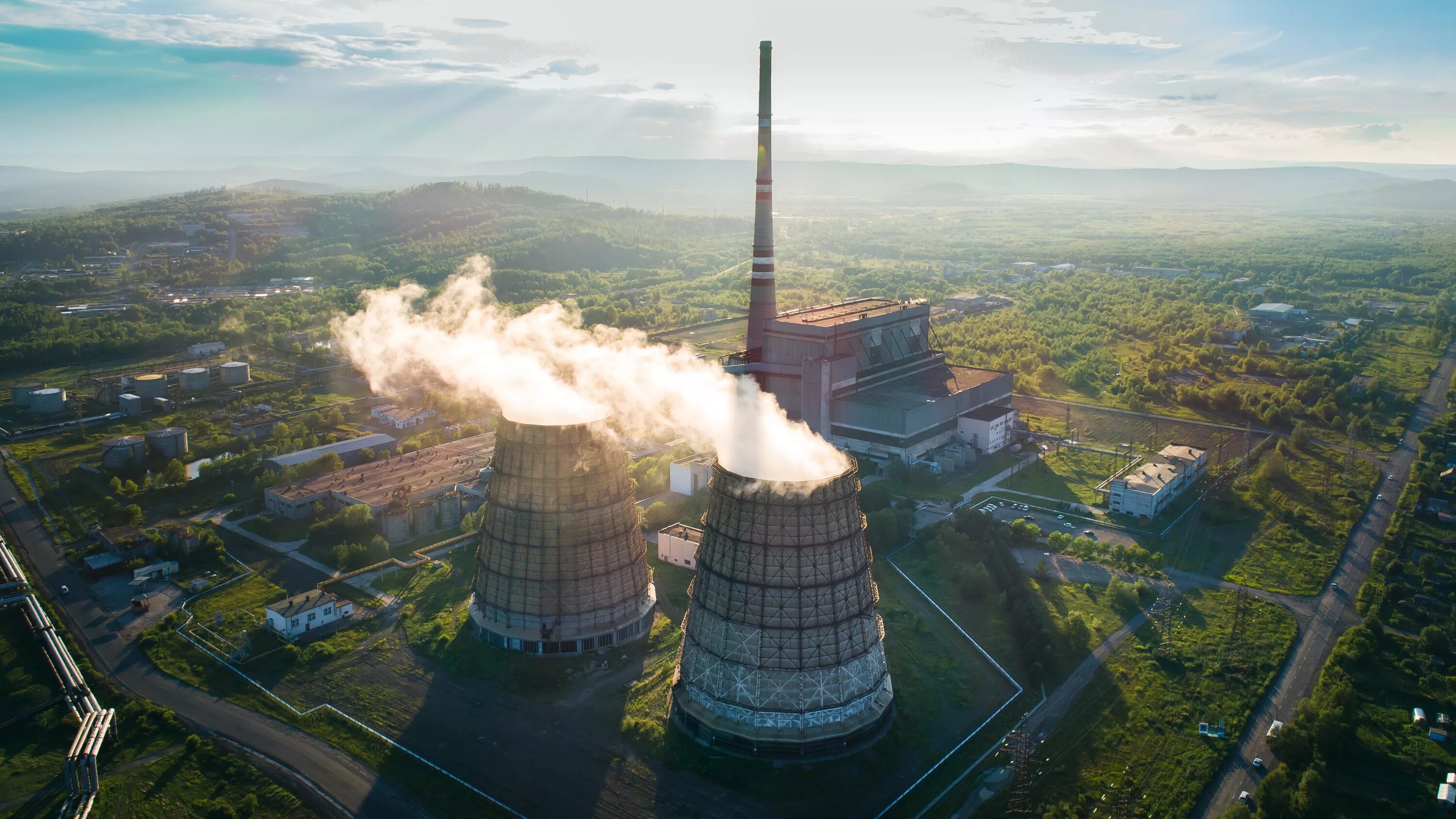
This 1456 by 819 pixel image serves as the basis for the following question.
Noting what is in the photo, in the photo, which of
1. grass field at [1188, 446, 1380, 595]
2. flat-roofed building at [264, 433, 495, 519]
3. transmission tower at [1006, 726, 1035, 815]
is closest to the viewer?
transmission tower at [1006, 726, 1035, 815]

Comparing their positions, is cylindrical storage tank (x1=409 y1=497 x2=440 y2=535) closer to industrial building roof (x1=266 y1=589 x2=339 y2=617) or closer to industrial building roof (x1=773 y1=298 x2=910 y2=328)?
industrial building roof (x1=266 y1=589 x2=339 y2=617)

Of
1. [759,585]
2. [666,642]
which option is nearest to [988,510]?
[666,642]

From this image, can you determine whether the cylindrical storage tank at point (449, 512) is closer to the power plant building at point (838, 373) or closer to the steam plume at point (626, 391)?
the steam plume at point (626, 391)

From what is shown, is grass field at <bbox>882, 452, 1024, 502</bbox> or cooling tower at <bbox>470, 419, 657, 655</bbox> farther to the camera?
grass field at <bbox>882, 452, 1024, 502</bbox>

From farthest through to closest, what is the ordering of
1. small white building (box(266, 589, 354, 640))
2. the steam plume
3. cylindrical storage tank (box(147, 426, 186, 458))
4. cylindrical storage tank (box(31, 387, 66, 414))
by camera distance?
cylindrical storage tank (box(31, 387, 66, 414))
cylindrical storage tank (box(147, 426, 186, 458))
small white building (box(266, 589, 354, 640))
the steam plume

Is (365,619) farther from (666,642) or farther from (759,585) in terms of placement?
(759,585)

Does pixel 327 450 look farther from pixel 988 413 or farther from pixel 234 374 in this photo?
pixel 988 413

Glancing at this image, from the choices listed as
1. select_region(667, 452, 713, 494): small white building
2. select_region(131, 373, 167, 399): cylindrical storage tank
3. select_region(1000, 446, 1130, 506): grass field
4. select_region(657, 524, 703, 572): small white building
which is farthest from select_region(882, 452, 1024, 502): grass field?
select_region(131, 373, 167, 399): cylindrical storage tank
